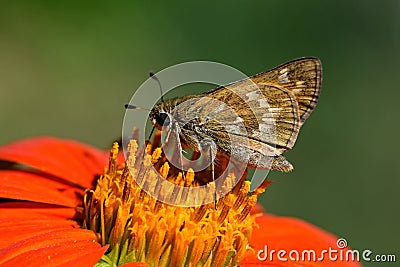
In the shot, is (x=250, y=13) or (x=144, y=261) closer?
(x=144, y=261)

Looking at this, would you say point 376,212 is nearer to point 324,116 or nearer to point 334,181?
point 334,181

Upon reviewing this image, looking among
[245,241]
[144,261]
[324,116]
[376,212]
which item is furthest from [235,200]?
[324,116]

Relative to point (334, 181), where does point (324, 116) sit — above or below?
above

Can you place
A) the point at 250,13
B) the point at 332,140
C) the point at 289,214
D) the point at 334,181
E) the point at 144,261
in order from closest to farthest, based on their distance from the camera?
1. the point at 144,261
2. the point at 289,214
3. the point at 334,181
4. the point at 332,140
5. the point at 250,13

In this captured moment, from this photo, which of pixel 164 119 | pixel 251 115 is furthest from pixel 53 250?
pixel 251 115

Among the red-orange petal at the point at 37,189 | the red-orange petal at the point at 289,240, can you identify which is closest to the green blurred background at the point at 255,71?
the red-orange petal at the point at 289,240

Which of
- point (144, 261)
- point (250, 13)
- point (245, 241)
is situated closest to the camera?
point (144, 261)
